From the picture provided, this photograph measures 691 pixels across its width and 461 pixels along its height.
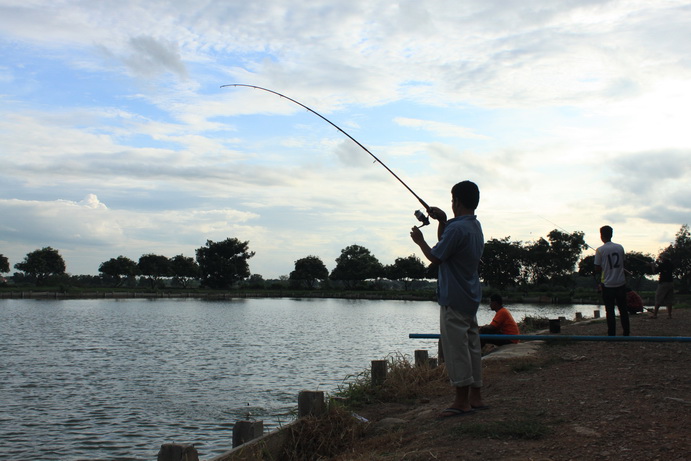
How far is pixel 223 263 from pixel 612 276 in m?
Result: 101

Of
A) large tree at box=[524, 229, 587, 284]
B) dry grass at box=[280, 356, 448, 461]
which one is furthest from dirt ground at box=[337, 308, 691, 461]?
large tree at box=[524, 229, 587, 284]

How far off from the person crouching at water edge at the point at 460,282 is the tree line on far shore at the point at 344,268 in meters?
74.8

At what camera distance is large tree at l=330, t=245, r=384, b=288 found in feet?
378

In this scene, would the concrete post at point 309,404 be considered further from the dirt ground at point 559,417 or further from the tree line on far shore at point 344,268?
the tree line on far shore at point 344,268

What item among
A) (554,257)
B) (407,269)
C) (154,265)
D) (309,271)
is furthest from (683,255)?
(154,265)

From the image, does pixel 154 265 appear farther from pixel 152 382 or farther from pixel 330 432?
pixel 330 432

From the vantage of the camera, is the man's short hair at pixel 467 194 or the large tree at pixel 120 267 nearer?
the man's short hair at pixel 467 194

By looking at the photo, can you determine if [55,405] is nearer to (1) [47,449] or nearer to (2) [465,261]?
(1) [47,449]

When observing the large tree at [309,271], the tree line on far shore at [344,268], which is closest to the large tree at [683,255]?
the tree line on far shore at [344,268]

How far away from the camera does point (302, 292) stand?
10225 centimetres

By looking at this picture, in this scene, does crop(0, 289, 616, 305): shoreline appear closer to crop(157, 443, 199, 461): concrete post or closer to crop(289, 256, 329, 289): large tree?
crop(289, 256, 329, 289): large tree

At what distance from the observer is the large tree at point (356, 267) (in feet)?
378

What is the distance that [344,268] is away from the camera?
384 ft

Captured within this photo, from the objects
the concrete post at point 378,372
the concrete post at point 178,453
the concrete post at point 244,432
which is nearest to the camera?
the concrete post at point 178,453
